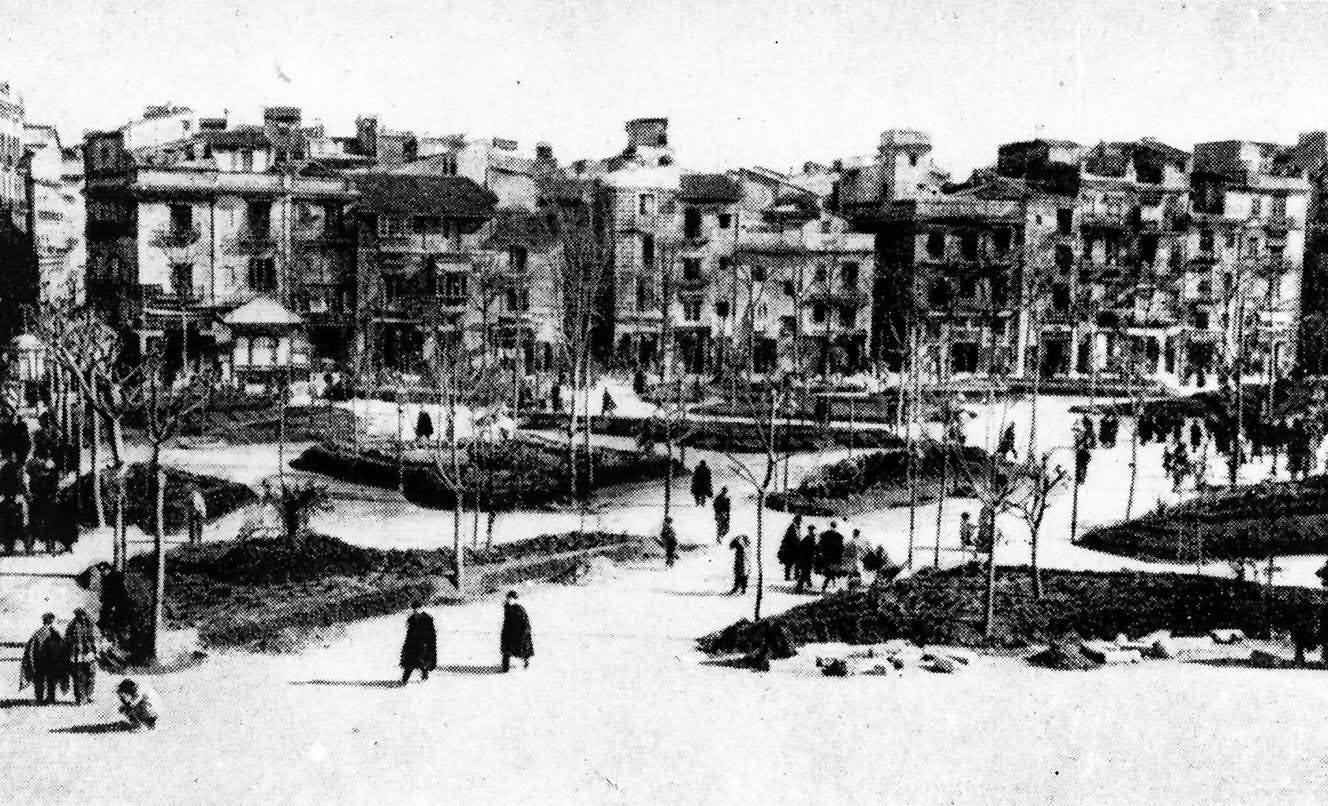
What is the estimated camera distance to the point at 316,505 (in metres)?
28.2

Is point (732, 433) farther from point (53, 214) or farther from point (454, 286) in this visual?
point (53, 214)

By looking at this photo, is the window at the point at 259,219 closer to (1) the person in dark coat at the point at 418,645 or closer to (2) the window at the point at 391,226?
(2) the window at the point at 391,226

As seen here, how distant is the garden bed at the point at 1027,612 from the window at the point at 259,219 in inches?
1682

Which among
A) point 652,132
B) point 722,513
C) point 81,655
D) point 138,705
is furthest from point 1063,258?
point 138,705

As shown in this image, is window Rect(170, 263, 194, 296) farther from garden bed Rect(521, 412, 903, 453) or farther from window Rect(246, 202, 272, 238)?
garden bed Rect(521, 412, 903, 453)

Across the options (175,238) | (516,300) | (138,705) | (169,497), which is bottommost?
(138,705)

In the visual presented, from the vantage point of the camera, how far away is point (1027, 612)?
2105 cm

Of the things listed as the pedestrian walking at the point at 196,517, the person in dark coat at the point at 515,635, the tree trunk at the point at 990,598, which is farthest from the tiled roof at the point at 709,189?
the person in dark coat at the point at 515,635

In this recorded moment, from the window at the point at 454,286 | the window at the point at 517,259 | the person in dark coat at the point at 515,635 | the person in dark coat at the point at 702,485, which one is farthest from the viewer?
the window at the point at 517,259

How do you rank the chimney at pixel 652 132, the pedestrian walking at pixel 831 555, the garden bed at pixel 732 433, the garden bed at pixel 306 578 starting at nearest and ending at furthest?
the garden bed at pixel 306 578 < the pedestrian walking at pixel 831 555 < the garden bed at pixel 732 433 < the chimney at pixel 652 132

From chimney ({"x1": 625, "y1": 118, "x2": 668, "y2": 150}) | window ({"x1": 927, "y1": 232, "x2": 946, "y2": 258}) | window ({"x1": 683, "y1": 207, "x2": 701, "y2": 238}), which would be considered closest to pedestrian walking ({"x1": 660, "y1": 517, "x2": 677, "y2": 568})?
window ({"x1": 683, "y1": 207, "x2": 701, "y2": 238})

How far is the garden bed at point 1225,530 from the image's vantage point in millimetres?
26250

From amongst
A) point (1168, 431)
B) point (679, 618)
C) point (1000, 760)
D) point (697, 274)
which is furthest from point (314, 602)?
point (697, 274)

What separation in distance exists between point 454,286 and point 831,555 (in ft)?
126
